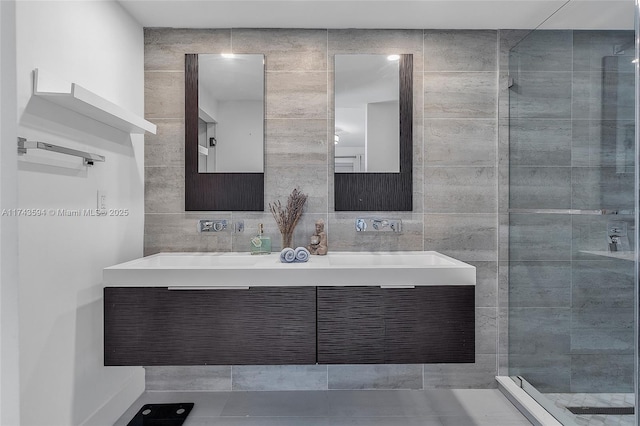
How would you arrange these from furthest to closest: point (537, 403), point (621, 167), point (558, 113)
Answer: point (537, 403) → point (558, 113) → point (621, 167)

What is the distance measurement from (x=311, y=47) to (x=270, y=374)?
2.01 metres

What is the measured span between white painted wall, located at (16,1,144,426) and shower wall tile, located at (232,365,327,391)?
0.60 meters

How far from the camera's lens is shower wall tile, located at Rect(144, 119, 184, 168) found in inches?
91.7

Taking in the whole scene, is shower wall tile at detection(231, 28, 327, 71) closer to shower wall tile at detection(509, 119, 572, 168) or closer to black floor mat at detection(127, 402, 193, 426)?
shower wall tile at detection(509, 119, 572, 168)

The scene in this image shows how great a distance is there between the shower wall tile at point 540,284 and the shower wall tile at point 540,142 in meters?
0.53

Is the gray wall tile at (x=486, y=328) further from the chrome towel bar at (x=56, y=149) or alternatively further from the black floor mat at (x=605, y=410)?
the chrome towel bar at (x=56, y=149)

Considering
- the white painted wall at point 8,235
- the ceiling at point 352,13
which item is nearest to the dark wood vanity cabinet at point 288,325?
the white painted wall at point 8,235

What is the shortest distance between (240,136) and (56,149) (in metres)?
1.03

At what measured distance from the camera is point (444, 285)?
1755mm

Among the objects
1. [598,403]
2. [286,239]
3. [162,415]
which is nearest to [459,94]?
[286,239]

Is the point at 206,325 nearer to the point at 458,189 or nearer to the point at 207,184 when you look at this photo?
the point at 207,184

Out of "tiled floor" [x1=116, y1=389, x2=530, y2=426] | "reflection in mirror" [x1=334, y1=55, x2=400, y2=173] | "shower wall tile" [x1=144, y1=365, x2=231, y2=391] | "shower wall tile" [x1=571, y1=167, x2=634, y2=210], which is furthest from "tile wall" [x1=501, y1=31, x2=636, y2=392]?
"shower wall tile" [x1=144, y1=365, x2=231, y2=391]

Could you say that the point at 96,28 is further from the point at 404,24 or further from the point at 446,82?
the point at 446,82

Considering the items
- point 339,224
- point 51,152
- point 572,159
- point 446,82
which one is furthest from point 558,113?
point 51,152
